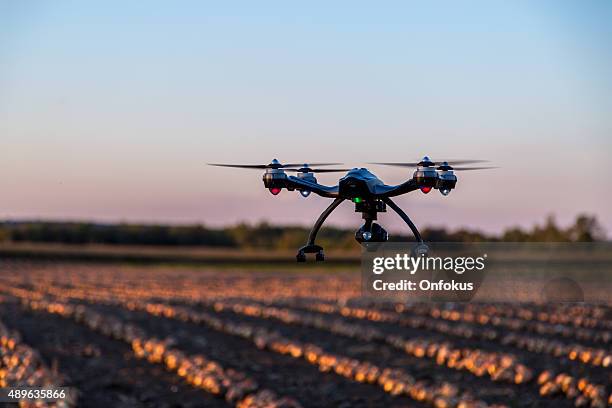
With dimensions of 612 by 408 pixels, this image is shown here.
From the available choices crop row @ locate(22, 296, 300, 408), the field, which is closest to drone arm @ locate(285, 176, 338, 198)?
crop row @ locate(22, 296, 300, 408)

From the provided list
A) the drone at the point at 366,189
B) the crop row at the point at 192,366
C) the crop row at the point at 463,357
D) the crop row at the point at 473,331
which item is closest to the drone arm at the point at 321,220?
the drone at the point at 366,189

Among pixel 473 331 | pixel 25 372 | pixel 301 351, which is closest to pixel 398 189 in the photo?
pixel 25 372

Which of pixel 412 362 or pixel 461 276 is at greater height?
pixel 461 276

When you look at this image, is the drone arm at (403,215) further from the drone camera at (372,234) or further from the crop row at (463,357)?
the crop row at (463,357)

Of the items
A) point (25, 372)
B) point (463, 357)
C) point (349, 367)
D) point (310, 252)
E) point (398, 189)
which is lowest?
point (25, 372)

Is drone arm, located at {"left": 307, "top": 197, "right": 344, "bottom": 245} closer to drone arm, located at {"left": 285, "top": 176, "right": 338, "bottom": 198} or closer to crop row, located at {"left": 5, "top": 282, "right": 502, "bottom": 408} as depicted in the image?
drone arm, located at {"left": 285, "top": 176, "right": 338, "bottom": 198}

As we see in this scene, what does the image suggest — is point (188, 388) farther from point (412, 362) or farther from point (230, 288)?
point (230, 288)

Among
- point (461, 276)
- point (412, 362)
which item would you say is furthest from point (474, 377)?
point (461, 276)

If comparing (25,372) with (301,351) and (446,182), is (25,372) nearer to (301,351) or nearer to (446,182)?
(301,351)
